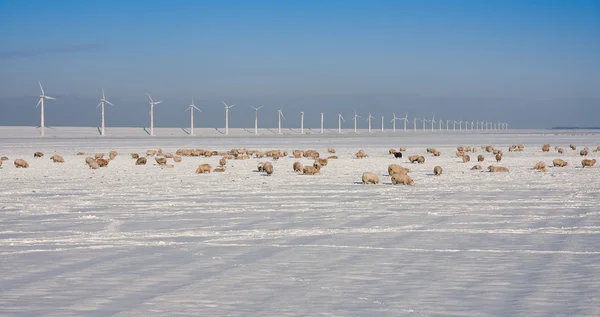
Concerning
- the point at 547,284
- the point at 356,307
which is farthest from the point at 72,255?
the point at 547,284

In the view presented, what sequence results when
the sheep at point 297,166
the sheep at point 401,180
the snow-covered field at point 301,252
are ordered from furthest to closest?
1. the sheep at point 297,166
2. the sheep at point 401,180
3. the snow-covered field at point 301,252

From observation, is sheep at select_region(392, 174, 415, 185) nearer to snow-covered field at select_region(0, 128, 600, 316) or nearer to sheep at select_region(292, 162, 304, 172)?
snow-covered field at select_region(0, 128, 600, 316)

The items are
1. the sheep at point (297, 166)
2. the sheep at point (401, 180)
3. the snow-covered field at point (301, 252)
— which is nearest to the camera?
the snow-covered field at point (301, 252)

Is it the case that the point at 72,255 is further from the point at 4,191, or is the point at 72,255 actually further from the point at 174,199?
the point at 4,191

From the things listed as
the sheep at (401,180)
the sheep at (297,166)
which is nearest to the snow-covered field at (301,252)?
the sheep at (401,180)

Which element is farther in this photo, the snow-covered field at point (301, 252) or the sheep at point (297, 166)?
the sheep at point (297, 166)

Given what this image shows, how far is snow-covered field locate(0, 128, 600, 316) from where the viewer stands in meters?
7.41

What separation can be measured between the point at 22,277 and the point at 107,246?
7.66ft

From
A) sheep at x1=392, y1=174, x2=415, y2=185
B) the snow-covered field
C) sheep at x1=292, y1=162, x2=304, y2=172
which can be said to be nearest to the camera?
the snow-covered field

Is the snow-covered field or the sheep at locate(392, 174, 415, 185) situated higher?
the sheep at locate(392, 174, 415, 185)

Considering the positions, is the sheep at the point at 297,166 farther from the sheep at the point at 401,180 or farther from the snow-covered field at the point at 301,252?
the snow-covered field at the point at 301,252

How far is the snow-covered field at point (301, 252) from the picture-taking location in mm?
7414

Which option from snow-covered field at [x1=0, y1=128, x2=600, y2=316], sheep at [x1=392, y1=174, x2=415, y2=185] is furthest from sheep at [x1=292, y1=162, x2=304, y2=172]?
snow-covered field at [x1=0, y1=128, x2=600, y2=316]

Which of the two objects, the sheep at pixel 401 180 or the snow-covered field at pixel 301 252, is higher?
the sheep at pixel 401 180
